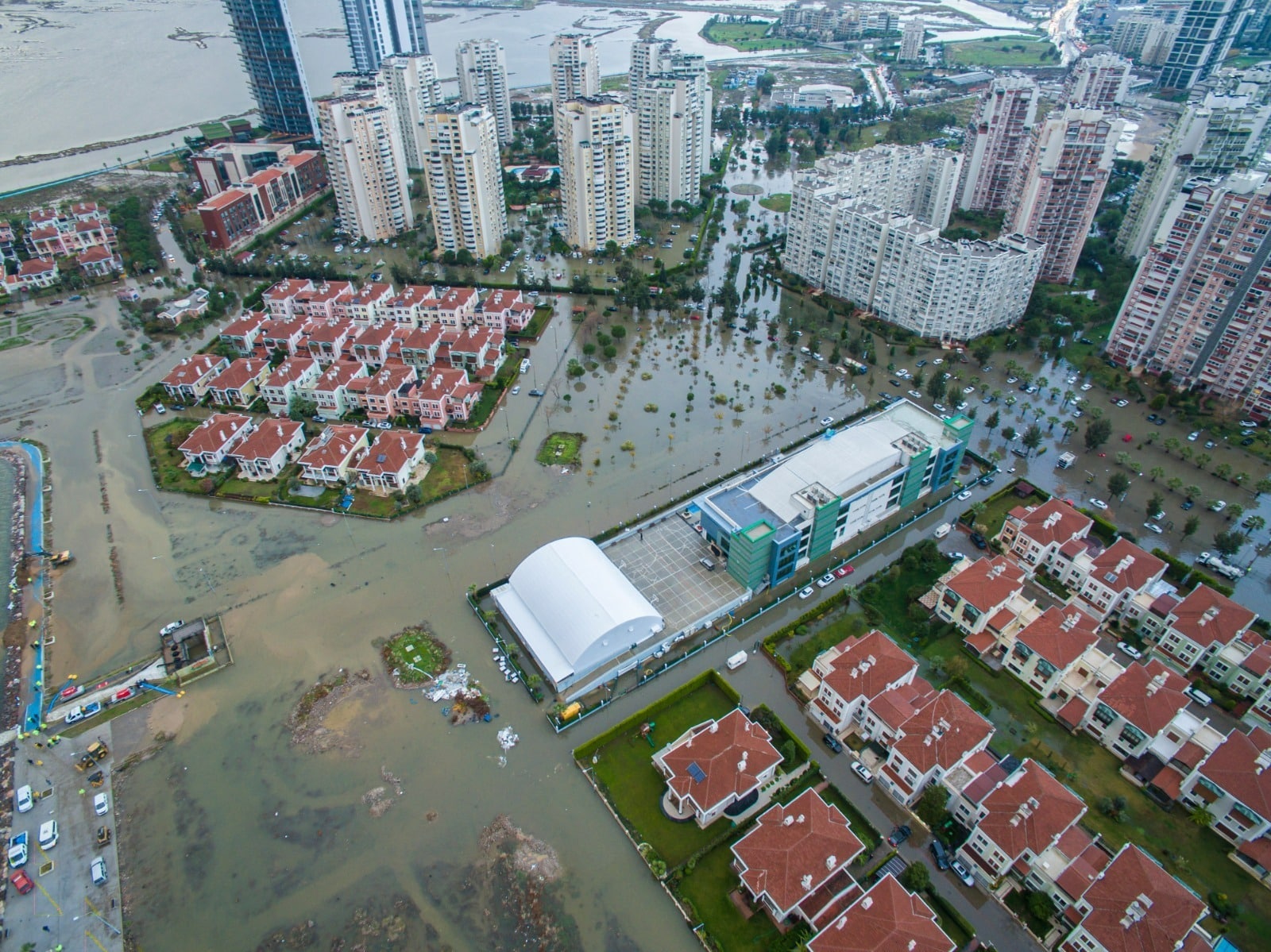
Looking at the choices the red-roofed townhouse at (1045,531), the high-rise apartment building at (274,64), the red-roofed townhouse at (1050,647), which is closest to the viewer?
the red-roofed townhouse at (1050,647)

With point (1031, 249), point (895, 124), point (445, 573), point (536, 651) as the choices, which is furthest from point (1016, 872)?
point (895, 124)

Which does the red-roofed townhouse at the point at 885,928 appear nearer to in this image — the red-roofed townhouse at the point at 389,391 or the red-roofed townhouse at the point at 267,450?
the red-roofed townhouse at the point at 267,450

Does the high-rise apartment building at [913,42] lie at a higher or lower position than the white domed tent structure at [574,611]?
higher

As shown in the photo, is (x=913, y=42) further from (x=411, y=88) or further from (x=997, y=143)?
(x=411, y=88)

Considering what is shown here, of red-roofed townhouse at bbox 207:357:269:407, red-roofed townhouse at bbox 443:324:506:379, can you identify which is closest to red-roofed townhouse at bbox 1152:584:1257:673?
red-roofed townhouse at bbox 443:324:506:379

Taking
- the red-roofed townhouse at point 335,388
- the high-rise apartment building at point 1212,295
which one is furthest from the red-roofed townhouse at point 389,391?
the high-rise apartment building at point 1212,295

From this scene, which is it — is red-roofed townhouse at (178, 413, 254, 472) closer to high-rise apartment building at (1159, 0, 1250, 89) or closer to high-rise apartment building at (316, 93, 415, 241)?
high-rise apartment building at (316, 93, 415, 241)
